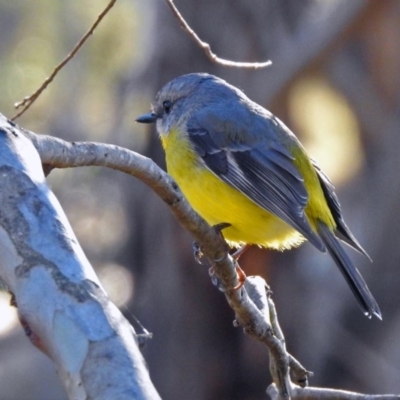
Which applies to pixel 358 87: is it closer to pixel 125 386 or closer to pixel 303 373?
pixel 303 373

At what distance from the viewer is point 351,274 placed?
14.8 feet

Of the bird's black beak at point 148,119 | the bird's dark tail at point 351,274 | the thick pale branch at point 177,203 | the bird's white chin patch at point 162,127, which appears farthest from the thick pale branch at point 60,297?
the bird's black beak at point 148,119

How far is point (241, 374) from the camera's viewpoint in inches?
369

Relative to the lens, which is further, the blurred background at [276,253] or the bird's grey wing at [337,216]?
the blurred background at [276,253]

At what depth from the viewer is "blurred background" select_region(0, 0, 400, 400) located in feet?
29.8

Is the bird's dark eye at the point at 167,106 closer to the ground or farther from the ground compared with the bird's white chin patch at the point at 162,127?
farther from the ground

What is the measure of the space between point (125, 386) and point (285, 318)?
7919 mm

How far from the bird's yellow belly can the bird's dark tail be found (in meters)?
0.19

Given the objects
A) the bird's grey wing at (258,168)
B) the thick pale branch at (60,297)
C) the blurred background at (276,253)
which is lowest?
the blurred background at (276,253)

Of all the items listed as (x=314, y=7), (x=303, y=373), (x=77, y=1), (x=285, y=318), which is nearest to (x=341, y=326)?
(x=285, y=318)

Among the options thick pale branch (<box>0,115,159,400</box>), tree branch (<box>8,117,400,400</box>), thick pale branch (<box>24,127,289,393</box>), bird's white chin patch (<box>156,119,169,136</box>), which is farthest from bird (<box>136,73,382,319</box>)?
thick pale branch (<box>0,115,159,400</box>)

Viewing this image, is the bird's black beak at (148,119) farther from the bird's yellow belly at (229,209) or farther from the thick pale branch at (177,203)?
the thick pale branch at (177,203)

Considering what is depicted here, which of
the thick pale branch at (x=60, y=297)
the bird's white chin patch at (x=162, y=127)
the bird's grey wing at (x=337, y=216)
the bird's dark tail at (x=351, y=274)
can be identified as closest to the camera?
the thick pale branch at (x=60, y=297)

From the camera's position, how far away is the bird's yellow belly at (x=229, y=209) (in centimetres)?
455
